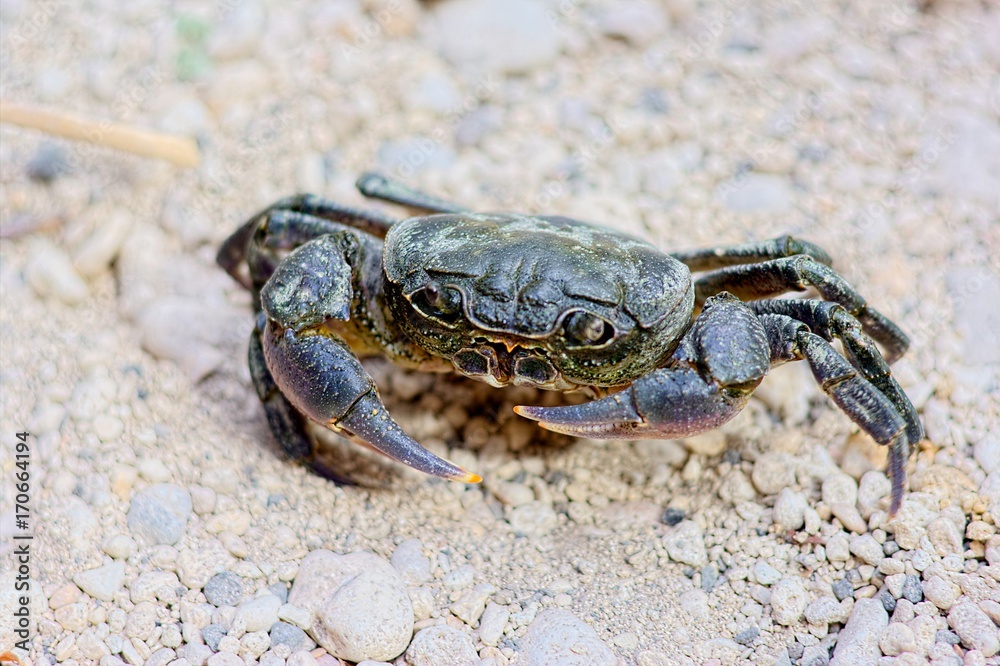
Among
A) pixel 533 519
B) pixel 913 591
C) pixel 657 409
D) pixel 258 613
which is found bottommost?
pixel 533 519

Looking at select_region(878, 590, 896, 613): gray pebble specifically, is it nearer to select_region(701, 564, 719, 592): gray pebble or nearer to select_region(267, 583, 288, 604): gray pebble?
select_region(701, 564, 719, 592): gray pebble

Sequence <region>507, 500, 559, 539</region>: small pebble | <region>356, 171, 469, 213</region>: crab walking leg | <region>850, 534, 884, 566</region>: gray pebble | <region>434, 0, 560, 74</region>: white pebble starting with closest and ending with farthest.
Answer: <region>850, 534, 884, 566</region>: gray pebble < <region>507, 500, 559, 539</region>: small pebble < <region>356, 171, 469, 213</region>: crab walking leg < <region>434, 0, 560, 74</region>: white pebble

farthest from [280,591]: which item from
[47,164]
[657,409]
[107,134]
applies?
[47,164]

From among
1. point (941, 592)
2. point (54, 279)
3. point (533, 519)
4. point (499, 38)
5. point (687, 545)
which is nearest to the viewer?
point (941, 592)

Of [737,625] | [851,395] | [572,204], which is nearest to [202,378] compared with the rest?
[572,204]

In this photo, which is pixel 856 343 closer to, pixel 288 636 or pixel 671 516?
pixel 671 516

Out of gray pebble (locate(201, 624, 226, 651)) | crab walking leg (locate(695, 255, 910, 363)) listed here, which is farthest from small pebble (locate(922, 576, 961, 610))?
gray pebble (locate(201, 624, 226, 651))
